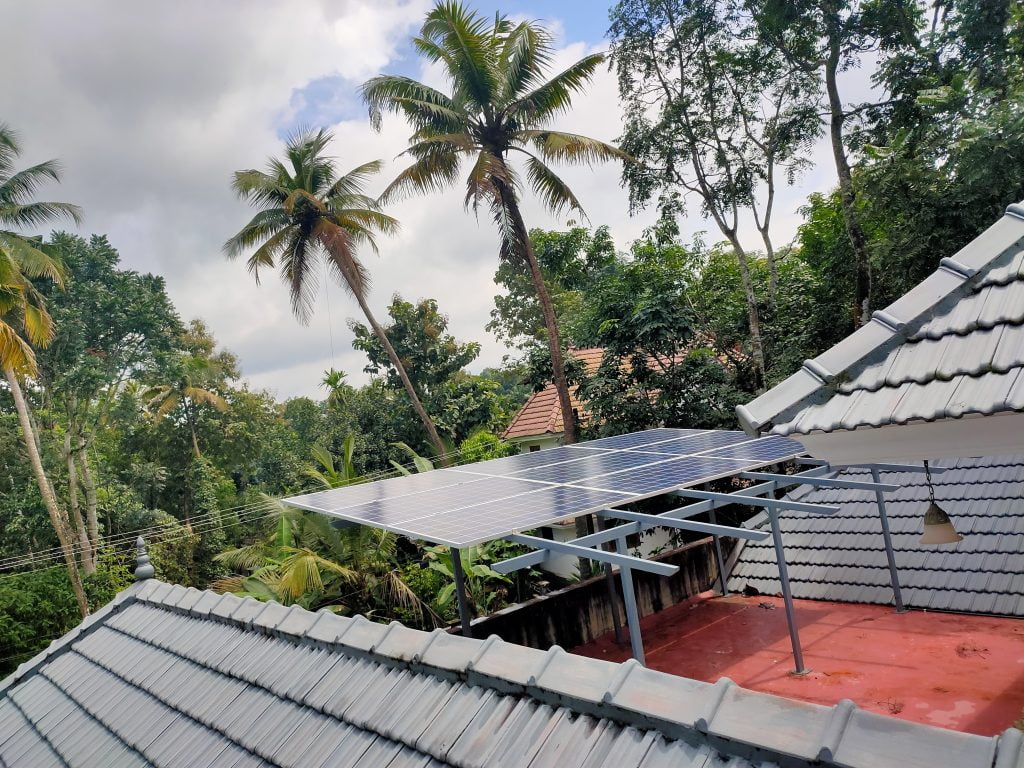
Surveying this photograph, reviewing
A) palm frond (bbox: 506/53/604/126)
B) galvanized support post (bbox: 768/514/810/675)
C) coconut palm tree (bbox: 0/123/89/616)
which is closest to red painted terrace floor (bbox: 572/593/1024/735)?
galvanized support post (bbox: 768/514/810/675)

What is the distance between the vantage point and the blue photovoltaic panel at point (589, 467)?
27.7ft

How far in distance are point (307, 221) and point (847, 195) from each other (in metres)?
13.7

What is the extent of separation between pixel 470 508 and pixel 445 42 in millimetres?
9837

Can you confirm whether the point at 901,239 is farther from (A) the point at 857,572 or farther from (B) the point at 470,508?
(B) the point at 470,508

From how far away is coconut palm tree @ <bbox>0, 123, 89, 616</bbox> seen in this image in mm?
14602

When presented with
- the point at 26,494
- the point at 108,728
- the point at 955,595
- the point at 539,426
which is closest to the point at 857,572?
the point at 955,595

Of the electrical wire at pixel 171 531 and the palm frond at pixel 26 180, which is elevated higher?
the palm frond at pixel 26 180

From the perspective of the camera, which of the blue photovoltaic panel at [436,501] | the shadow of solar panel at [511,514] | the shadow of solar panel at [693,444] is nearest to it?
the shadow of solar panel at [511,514]

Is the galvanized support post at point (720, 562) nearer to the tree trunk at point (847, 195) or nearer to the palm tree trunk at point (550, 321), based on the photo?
the palm tree trunk at point (550, 321)

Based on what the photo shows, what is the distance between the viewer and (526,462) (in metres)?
10.4

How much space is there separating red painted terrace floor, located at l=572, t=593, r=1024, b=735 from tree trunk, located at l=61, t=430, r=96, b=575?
17.0 meters

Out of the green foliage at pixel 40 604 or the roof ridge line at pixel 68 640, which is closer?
the roof ridge line at pixel 68 640

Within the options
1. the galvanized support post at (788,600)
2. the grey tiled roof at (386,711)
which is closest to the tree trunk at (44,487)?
the grey tiled roof at (386,711)

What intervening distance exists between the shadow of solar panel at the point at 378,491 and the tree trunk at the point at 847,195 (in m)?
8.79
